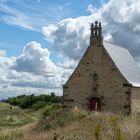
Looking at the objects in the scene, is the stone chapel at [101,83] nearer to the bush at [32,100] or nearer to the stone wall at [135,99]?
the stone wall at [135,99]

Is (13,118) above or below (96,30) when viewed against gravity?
below

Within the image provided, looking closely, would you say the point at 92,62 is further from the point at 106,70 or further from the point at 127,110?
the point at 127,110

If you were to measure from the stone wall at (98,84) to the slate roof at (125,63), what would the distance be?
27.5 inches

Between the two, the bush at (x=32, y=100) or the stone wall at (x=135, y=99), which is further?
the bush at (x=32, y=100)

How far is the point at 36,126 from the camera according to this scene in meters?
28.5

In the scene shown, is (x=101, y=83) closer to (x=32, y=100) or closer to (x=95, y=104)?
(x=95, y=104)

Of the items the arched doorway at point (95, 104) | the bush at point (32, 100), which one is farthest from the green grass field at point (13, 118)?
the bush at point (32, 100)

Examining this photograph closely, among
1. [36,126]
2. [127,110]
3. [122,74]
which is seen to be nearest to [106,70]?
[122,74]

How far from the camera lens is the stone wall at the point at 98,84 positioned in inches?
1510

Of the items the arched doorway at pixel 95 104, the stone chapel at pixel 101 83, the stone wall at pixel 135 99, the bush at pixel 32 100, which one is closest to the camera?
the stone chapel at pixel 101 83

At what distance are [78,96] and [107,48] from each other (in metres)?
5.31

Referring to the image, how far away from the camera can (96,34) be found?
133ft

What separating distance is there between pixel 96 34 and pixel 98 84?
482 cm

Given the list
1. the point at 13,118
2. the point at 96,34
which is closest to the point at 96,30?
the point at 96,34
